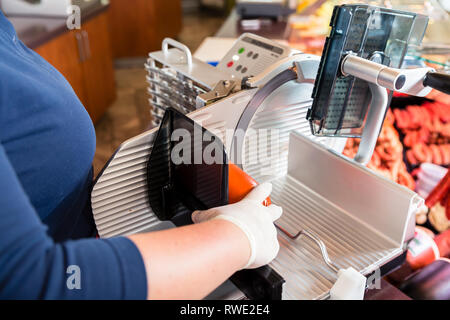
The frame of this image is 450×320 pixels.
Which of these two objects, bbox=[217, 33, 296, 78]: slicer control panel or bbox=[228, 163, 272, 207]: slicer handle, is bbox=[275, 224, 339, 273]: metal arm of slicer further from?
bbox=[217, 33, 296, 78]: slicer control panel

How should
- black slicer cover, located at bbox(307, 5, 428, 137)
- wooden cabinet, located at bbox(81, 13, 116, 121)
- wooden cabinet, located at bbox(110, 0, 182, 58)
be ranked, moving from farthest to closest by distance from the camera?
wooden cabinet, located at bbox(110, 0, 182, 58)
wooden cabinet, located at bbox(81, 13, 116, 121)
black slicer cover, located at bbox(307, 5, 428, 137)

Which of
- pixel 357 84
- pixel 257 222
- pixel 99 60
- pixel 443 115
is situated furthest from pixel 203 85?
pixel 99 60

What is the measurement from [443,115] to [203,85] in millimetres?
905

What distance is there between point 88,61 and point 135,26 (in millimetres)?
1778

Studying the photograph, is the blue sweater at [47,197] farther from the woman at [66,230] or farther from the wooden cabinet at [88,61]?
the wooden cabinet at [88,61]

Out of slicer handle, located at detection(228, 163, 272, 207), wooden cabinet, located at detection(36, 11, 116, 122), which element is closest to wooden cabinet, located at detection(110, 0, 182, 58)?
wooden cabinet, located at detection(36, 11, 116, 122)

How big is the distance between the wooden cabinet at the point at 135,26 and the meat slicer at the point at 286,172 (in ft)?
12.3

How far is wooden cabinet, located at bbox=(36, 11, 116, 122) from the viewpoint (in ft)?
8.71

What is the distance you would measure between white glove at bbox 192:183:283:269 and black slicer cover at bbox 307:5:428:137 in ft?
1.05

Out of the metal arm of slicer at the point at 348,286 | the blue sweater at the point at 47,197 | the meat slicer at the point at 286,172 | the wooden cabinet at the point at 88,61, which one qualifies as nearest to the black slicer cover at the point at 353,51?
the meat slicer at the point at 286,172

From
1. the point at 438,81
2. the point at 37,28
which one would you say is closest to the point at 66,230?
the point at 438,81

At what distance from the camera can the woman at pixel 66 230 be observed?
0.43m

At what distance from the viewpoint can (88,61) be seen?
3127 mm

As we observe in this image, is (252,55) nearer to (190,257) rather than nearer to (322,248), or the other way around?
(322,248)
